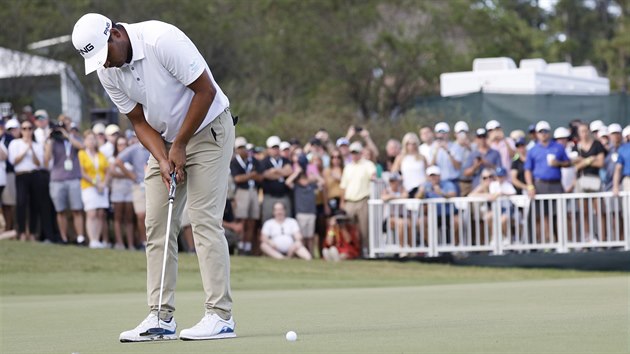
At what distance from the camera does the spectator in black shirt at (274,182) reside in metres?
20.8

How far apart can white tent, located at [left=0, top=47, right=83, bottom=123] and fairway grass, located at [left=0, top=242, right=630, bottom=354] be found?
48.4 feet

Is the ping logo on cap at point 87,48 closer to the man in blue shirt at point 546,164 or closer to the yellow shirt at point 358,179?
the man in blue shirt at point 546,164

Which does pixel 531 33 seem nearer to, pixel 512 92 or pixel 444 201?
pixel 512 92

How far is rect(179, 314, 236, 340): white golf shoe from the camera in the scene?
7.61 metres

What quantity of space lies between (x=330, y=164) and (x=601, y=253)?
16.4 feet

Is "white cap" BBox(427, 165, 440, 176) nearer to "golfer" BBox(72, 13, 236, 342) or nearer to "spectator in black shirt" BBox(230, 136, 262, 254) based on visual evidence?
"spectator in black shirt" BBox(230, 136, 262, 254)

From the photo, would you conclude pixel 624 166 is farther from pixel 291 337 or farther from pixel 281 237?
pixel 291 337

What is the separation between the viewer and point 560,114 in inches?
980

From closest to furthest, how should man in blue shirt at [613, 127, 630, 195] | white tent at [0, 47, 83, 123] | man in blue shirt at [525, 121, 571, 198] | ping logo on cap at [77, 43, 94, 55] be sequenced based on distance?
ping logo on cap at [77, 43, 94, 55]
man in blue shirt at [613, 127, 630, 195]
man in blue shirt at [525, 121, 571, 198]
white tent at [0, 47, 83, 123]

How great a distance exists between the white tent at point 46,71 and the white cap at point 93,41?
25224 millimetres

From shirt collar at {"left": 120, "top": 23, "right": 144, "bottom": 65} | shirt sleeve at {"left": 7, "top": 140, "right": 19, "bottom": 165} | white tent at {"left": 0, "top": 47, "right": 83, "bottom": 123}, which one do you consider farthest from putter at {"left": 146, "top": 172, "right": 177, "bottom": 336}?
white tent at {"left": 0, "top": 47, "right": 83, "bottom": 123}

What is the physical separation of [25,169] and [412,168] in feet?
19.9

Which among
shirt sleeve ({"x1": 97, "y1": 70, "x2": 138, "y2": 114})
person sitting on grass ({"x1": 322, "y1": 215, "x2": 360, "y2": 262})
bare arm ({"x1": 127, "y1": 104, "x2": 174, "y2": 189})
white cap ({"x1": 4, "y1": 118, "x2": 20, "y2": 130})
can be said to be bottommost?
person sitting on grass ({"x1": 322, "y1": 215, "x2": 360, "y2": 262})

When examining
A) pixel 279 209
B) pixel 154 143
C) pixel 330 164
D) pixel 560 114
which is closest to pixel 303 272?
pixel 279 209
